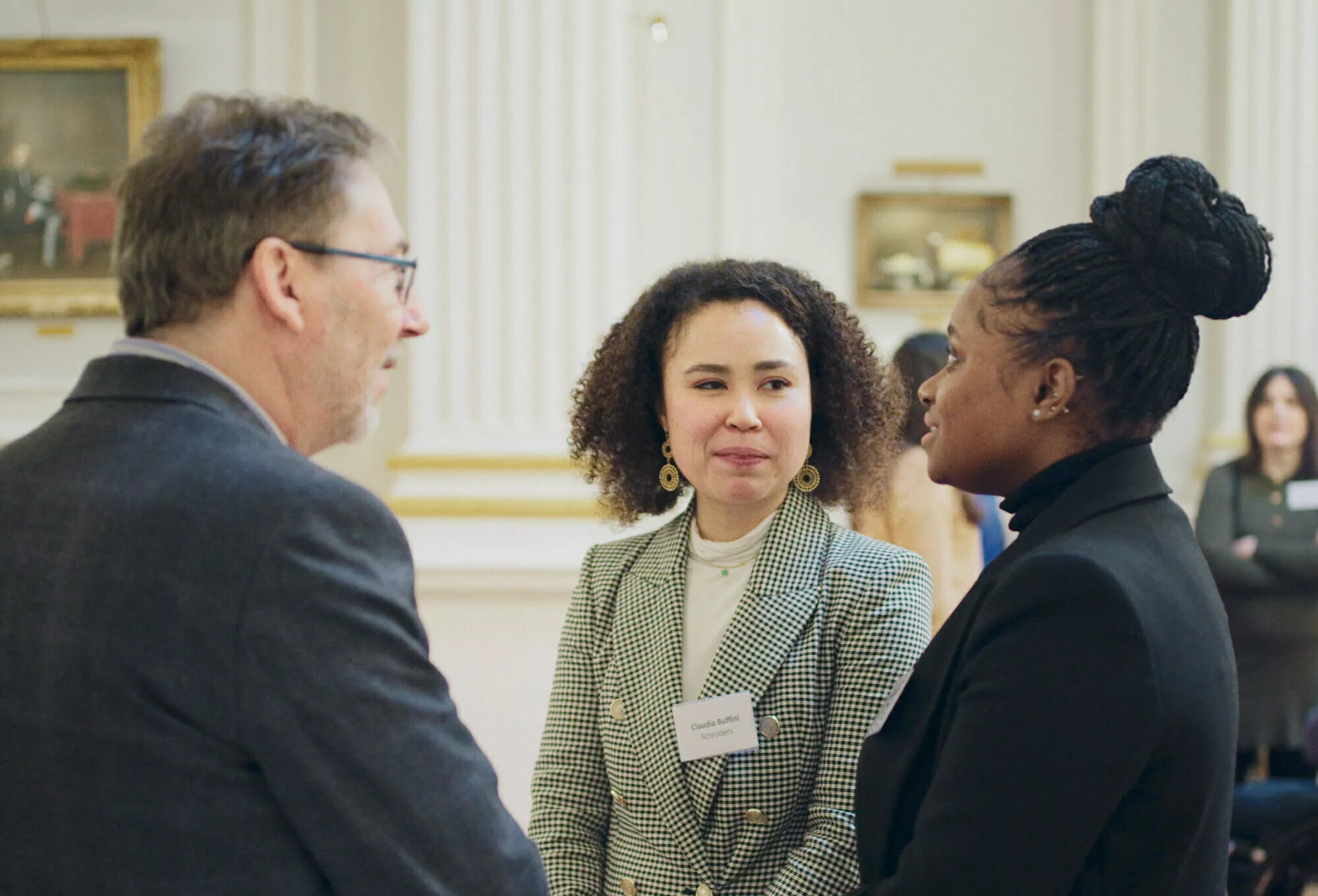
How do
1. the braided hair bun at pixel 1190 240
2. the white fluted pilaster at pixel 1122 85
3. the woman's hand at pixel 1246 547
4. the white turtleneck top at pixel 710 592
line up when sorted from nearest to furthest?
the braided hair bun at pixel 1190 240 → the white turtleneck top at pixel 710 592 → the woman's hand at pixel 1246 547 → the white fluted pilaster at pixel 1122 85

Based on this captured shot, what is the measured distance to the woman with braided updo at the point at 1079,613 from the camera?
4.59 ft

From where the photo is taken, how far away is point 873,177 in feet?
21.9

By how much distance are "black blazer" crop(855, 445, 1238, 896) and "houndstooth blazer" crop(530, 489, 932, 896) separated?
51 centimetres

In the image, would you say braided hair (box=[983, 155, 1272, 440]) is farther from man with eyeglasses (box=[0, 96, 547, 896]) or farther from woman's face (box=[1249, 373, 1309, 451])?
woman's face (box=[1249, 373, 1309, 451])

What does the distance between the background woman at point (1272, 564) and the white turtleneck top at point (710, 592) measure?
128 inches

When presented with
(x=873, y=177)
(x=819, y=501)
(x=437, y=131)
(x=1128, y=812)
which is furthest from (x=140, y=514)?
(x=873, y=177)

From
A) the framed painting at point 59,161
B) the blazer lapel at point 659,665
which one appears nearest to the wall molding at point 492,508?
the framed painting at point 59,161

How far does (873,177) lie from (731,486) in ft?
15.8

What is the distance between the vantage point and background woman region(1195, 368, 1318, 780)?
480 centimetres

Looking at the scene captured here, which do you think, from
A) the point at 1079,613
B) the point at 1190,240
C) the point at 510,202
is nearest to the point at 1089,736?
the point at 1079,613

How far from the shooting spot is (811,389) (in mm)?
2410

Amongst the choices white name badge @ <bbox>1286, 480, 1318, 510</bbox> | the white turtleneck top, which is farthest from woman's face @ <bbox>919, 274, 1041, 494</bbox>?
white name badge @ <bbox>1286, 480, 1318, 510</bbox>

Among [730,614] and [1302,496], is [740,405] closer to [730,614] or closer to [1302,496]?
[730,614]

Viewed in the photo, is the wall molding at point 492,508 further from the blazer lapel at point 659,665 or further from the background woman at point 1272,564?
the blazer lapel at point 659,665
